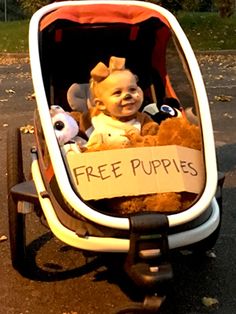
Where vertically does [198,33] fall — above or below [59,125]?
below

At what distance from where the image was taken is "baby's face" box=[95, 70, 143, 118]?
3.65 meters

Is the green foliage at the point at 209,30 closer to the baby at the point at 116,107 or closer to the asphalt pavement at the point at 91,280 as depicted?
the asphalt pavement at the point at 91,280

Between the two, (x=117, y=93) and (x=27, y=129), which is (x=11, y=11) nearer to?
(x=27, y=129)

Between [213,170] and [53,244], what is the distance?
1331 millimetres

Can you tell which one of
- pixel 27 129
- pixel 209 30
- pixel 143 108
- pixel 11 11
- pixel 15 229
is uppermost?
pixel 143 108

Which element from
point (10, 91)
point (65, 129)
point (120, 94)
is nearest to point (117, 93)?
point (120, 94)

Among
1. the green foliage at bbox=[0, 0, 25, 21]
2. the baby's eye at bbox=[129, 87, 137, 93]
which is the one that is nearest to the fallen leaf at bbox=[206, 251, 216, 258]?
the baby's eye at bbox=[129, 87, 137, 93]

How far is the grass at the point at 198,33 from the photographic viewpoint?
15.0 m

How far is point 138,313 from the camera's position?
2.96 metres

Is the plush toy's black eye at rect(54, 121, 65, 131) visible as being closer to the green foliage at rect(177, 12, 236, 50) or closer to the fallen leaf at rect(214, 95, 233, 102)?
the fallen leaf at rect(214, 95, 233, 102)

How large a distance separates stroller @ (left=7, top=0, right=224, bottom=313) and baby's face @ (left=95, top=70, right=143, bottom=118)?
0.32 m

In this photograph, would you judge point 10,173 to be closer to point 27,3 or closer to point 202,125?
point 202,125

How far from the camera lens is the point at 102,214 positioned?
2961 mm

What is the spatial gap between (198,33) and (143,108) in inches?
493
